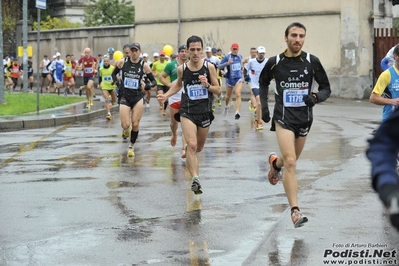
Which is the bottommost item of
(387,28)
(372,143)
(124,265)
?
(124,265)

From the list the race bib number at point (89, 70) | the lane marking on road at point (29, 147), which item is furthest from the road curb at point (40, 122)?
the race bib number at point (89, 70)

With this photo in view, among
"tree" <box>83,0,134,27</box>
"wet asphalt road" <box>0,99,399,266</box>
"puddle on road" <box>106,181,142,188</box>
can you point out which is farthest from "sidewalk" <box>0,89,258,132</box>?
"tree" <box>83,0,134,27</box>

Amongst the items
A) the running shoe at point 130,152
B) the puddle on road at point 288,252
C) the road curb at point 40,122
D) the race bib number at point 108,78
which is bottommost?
the puddle on road at point 288,252

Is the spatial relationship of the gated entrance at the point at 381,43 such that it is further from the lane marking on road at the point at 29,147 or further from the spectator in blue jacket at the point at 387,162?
the spectator in blue jacket at the point at 387,162

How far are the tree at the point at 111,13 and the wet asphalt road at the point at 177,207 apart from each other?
111 feet

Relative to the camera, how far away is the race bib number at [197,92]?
9.98 m

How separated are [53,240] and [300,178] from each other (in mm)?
4401

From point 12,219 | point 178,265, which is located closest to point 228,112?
point 12,219

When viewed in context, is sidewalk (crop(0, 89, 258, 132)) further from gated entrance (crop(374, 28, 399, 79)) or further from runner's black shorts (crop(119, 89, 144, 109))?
gated entrance (crop(374, 28, 399, 79))

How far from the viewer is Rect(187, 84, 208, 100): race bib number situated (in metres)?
9.98

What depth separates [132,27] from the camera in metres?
40.0

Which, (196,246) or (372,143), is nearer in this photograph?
(372,143)

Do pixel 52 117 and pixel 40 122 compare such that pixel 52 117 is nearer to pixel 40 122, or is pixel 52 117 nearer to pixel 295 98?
pixel 40 122

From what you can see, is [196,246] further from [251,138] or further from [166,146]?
[251,138]
